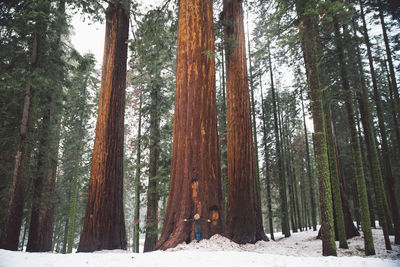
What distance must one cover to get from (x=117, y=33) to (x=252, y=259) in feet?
24.5

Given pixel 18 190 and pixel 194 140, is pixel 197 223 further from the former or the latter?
pixel 18 190

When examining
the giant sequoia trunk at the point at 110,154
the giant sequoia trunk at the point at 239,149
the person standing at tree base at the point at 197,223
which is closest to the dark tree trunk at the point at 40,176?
the giant sequoia trunk at the point at 110,154

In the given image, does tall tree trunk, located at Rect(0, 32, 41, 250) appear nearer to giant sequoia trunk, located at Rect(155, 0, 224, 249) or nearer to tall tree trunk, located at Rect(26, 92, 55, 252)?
tall tree trunk, located at Rect(26, 92, 55, 252)

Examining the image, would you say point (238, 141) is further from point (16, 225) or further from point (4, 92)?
point (4, 92)

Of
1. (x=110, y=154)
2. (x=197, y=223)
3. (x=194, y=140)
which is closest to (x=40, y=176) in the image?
(x=110, y=154)

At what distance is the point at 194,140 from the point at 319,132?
9.53 ft

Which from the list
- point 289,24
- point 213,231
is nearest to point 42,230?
point 213,231

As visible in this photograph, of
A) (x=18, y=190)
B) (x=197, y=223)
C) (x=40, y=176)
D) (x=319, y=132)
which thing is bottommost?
(x=197, y=223)

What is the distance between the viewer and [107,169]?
6109 mm

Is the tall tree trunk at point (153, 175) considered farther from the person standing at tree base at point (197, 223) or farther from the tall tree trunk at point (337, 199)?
the tall tree trunk at point (337, 199)

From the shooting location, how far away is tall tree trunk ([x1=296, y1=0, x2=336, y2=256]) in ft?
15.0

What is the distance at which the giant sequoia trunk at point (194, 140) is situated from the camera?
13.3ft

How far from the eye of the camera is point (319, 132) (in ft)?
16.2

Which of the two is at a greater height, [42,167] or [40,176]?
[42,167]
